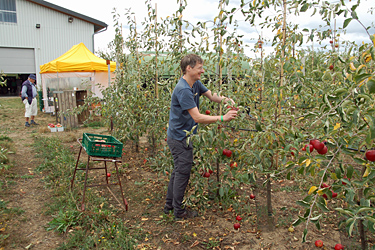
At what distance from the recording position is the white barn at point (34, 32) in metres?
18.8

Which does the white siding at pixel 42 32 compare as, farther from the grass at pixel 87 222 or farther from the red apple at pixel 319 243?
the red apple at pixel 319 243

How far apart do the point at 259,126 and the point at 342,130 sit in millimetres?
665

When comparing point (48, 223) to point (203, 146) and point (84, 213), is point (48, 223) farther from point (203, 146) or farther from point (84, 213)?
point (203, 146)

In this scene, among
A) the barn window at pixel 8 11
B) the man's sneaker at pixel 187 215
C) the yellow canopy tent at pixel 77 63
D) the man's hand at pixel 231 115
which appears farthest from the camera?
the barn window at pixel 8 11

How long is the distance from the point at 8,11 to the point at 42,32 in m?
2.29

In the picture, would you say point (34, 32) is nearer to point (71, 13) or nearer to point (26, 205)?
point (71, 13)

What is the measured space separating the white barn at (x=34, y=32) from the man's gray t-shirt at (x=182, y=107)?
776 inches

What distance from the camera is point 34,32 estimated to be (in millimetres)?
19266

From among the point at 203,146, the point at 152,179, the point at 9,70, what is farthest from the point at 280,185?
the point at 9,70

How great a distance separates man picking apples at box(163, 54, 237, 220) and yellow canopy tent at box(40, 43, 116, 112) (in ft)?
27.5

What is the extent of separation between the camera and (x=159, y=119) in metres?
4.49

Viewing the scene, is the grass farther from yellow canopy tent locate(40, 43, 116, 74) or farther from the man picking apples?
yellow canopy tent locate(40, 43, 116, 74)

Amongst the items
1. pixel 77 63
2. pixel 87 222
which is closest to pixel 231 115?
pixel 87 222

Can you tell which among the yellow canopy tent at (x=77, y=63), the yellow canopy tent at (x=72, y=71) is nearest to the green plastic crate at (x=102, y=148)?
the yellow canopy tent at (x=72, y=71)
